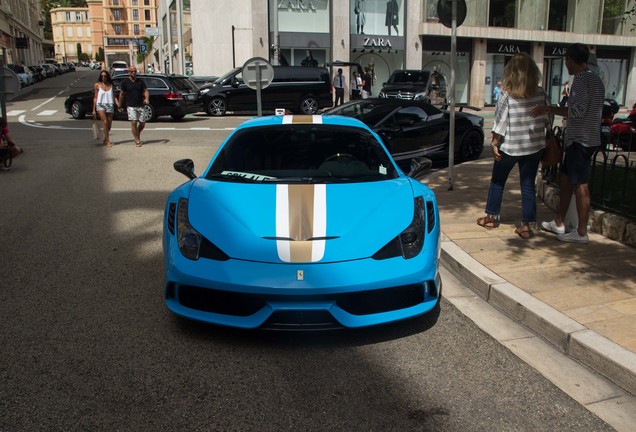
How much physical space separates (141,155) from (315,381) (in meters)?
10.3

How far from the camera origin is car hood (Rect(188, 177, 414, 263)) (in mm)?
3602

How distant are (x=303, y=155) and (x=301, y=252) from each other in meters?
1.80

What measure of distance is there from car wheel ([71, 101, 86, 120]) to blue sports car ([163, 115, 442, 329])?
1793cm

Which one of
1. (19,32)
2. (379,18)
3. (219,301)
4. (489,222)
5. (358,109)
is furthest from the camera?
(19,32)

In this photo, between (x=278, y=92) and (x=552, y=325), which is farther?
(x=278, y=92)

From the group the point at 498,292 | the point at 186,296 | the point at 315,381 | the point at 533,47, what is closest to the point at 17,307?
the point at 186,296

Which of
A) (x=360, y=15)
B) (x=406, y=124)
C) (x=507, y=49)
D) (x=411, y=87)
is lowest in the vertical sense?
(x=406, y=124)

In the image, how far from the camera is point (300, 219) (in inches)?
151

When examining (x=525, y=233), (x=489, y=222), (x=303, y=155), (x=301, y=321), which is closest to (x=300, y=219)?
(x=301, y=321)

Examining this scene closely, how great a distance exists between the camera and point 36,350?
11.8 ft

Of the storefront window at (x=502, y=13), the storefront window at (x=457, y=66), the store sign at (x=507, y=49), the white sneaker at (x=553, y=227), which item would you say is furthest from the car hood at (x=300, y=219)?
the storefront window at (x=502, y=13)

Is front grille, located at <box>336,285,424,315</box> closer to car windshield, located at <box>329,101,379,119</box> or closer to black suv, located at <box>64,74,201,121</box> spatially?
car windshield, located at <box>329,101,379,119</box>

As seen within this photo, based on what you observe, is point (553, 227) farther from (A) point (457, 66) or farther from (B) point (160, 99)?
(A) point (457, 66)

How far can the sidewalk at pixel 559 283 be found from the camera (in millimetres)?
3486
